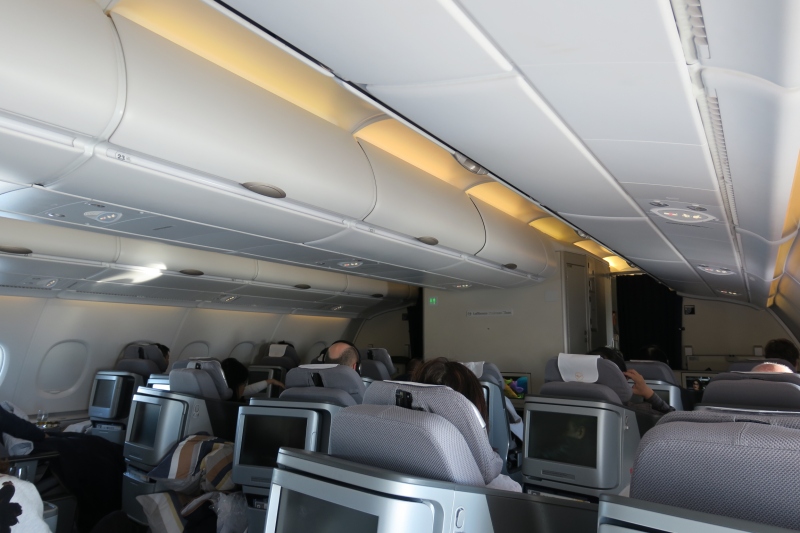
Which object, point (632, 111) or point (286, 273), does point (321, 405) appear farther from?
point (286, 273)

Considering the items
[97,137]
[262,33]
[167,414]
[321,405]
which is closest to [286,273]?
[167,414]

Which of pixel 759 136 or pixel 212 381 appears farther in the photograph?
pixel 212 381

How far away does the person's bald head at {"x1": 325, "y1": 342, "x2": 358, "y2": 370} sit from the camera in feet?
21.4

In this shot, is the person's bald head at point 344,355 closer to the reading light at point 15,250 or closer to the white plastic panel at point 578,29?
the reading light at point 15,250

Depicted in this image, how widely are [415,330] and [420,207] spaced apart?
9.03 m

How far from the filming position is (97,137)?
9.54 feet

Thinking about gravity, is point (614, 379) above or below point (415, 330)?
below

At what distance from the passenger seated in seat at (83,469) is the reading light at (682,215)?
6.09 meters

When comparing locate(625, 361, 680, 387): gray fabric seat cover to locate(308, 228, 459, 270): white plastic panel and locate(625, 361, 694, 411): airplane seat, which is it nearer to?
locate(625, 361, 694, 411): airplane seat

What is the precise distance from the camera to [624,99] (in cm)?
237

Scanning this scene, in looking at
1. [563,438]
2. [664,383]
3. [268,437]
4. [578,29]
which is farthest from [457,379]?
[664,383]

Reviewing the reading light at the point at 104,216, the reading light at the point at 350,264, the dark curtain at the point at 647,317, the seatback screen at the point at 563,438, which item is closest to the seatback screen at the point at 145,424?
the reading light at the point at 104,216

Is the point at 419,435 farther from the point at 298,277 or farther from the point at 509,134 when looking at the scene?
the point at 298,277

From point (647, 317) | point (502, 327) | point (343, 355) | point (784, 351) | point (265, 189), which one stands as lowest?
point (343, 355)
